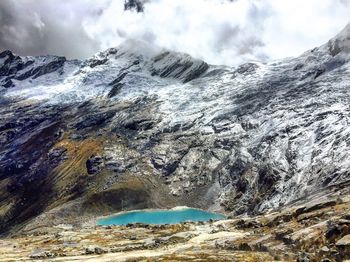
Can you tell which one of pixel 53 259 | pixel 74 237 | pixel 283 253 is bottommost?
pixel 283 253

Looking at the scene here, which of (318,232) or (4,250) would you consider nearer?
(318,232)

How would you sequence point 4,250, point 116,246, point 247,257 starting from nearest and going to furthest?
point 247,257 → point 116,246 → point 4,250

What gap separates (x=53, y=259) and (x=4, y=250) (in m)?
36.0

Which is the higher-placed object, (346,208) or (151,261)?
(346,208)

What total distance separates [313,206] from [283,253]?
133ft

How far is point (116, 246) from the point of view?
108438 mm

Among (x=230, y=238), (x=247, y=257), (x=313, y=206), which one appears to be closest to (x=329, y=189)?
(x=313, y=206)

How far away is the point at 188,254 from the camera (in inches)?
A: 3194

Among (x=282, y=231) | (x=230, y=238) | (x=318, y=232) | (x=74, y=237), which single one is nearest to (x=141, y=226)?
(x=74, y=237)

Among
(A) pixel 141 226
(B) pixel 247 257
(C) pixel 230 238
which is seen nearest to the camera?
(B) pixel 247 257

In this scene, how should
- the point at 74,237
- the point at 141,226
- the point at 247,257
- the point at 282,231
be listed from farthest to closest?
the point at 141,226 → the point at 74,237 → the point at 282,231 → the point at 247,257

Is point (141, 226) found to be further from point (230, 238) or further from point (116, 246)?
point (230, 238)

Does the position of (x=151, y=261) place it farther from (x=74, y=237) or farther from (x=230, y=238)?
(x=74, y=237)

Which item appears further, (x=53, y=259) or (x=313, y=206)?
(x=313, y=206)
